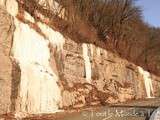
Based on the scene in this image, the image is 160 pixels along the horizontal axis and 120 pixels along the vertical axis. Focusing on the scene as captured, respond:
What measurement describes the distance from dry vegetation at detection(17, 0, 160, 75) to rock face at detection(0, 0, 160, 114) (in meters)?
1.77

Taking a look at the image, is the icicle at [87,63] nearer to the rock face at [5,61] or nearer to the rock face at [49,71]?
the rock face at [49,71]

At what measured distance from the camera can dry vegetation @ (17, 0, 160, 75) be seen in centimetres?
3181

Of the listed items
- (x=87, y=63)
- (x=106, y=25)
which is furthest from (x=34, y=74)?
(x=106, y=25)

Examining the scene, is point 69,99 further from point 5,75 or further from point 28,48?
point 5,75

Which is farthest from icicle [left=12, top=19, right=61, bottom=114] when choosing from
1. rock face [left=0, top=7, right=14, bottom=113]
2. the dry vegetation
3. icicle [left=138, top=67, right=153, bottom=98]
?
icicle [left=138, top=67, right=153, bottom=98]

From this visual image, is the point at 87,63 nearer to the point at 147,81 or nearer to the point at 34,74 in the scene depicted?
the point at 34,74

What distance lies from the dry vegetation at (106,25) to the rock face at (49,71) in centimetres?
177

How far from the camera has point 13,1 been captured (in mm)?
23578

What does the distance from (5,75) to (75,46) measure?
494 inches

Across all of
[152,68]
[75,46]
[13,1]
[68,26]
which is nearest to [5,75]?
[13,1]

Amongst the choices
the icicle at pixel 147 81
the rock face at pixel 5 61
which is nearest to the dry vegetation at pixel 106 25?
the icicle at pixel 147 81

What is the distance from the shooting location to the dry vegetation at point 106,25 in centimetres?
3181

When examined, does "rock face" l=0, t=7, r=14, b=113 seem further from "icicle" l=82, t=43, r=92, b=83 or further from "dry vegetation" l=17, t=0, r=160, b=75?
"icicle" l=82, t=43, r=92, b=83

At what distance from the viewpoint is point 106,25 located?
50.3m
